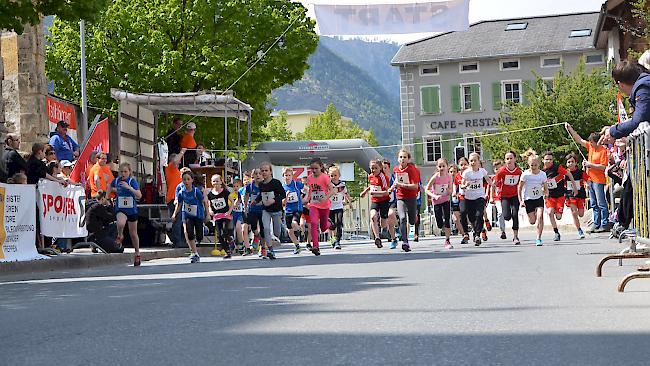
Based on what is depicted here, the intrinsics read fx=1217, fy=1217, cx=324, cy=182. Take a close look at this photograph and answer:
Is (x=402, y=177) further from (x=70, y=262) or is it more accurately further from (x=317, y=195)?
(x=70, y=262)

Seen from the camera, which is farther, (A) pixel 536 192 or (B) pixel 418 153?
(B) pixel 418 153

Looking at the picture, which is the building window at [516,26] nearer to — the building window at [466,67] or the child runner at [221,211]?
the building window at [466,67]

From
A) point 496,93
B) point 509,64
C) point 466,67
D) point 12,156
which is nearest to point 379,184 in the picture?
point 12,156

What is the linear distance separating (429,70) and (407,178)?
196 ft

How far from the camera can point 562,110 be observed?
178 ft

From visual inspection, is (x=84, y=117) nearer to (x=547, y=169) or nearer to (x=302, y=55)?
(x=302, y=55)

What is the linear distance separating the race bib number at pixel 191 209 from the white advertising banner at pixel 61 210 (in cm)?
185

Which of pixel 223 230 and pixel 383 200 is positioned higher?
pixel 383 200

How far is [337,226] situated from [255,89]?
1498cm

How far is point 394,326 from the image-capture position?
25.3ft

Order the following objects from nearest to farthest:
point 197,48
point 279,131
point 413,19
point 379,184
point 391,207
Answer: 1. point 413,19
2. point 379,184
3. point 391,207
4. point 197,48
5. point 279,131

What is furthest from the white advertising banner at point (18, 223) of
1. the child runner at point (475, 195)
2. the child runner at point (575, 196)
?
the child runner at point (575, 196)

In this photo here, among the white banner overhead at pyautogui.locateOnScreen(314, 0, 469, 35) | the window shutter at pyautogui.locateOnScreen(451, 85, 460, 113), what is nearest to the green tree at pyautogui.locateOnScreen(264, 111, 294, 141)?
the window shutter at pyautogui.locateOnScreen(451, 85, 460, 113)

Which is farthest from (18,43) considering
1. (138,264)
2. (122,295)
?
(122,295)
